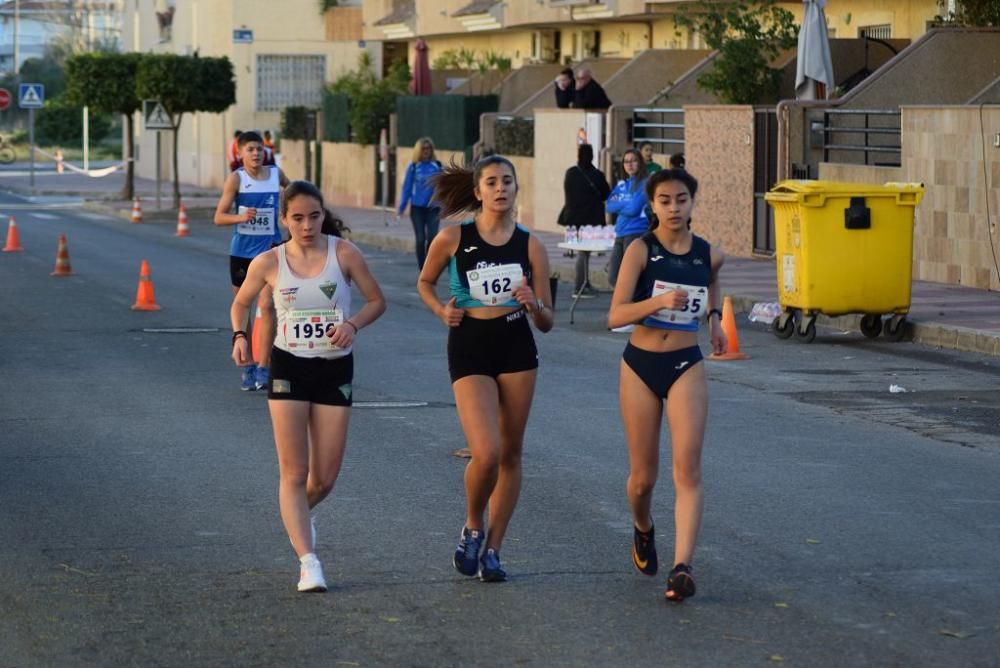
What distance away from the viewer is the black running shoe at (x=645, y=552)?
7.48 m

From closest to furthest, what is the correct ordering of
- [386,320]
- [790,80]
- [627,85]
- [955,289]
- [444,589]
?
[444,589] → [386,320] → [955,289] → [790,80] → [627,85]

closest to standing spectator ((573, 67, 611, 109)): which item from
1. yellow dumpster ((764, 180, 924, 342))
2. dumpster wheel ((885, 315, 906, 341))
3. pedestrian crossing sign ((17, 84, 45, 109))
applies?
yellow dumpster ((764, 180, 924, 342))

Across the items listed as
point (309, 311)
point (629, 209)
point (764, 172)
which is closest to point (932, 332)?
point (629, 209)

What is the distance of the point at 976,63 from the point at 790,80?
456 centimetres

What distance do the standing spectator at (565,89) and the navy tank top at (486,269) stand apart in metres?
26.5

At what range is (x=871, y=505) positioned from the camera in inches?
359

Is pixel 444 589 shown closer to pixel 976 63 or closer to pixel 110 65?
pixel 976 63

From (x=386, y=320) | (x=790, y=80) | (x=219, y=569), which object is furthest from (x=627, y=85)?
(x=219, y=569)

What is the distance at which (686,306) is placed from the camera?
24.2 feet

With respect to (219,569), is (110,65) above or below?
above

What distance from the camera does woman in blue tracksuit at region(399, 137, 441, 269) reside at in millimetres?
24375

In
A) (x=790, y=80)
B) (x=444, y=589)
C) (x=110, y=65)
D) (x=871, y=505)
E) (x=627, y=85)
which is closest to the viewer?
(x=444, y=589)

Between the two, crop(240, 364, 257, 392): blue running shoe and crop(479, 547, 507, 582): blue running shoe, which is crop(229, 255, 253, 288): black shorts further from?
crop(479, 547, 507, 582): blue running shoe

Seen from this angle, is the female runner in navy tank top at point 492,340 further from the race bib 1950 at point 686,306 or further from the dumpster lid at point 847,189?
the dumpster lid at point 847,189
